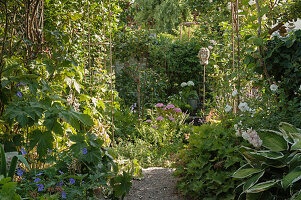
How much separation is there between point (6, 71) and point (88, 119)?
0.87 m

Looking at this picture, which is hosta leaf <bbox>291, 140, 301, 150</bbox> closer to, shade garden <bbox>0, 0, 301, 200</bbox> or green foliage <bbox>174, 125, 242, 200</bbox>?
shade garden <bbox>0, 0, 301, 200</bbox>

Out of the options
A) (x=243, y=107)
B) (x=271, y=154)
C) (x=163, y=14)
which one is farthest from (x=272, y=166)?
(x=163, y=14)

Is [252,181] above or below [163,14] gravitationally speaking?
below

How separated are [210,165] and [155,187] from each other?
676mm

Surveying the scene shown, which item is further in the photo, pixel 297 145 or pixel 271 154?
pixel 271 154

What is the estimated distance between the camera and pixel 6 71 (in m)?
2.58

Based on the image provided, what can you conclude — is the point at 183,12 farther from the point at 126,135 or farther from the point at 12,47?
the point at 12,47

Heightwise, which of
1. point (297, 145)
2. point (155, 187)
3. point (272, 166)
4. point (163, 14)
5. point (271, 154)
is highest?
point (163, 14)

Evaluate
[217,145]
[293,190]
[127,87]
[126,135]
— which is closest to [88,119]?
[217,145]

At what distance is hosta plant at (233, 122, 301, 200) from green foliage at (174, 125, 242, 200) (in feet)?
0.48

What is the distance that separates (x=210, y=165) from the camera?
2.93 m

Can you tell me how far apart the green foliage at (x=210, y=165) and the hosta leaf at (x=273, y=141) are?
25cm

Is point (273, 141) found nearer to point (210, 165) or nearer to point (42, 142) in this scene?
point (210, 165)

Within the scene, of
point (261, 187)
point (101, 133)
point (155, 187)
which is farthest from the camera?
point (101, 133)
